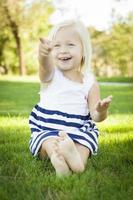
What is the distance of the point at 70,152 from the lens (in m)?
2.92

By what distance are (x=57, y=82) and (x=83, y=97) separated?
22 cm

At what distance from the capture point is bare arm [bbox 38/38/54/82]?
3.03 m

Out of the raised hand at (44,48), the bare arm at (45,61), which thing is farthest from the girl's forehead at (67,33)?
the raised hand at (44,48)

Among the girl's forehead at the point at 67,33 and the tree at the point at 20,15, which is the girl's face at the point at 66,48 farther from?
the tree at the point at 20,15

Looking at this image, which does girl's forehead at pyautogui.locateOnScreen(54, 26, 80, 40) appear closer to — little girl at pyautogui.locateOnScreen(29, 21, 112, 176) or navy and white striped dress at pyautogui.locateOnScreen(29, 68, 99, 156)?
little girl at pyautogui.locateOnScreen(29, 21, 112, 176)

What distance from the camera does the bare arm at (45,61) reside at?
303cm

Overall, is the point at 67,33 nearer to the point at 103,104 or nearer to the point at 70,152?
the point at 103,104

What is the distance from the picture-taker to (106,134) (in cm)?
473

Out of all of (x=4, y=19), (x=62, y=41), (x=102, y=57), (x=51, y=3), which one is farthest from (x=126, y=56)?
(x=62, y=41)

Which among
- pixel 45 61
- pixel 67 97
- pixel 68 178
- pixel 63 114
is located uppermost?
pixel 45 61

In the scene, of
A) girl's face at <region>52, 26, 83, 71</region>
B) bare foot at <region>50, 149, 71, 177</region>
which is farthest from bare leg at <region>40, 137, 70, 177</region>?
girl's face at <region>52, 26, 83, 71</region>

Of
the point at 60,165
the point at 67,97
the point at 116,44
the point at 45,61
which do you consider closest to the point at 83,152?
the point at 60,165

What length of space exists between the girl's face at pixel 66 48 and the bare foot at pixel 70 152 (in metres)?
0.69

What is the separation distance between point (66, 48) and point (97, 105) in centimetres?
60
